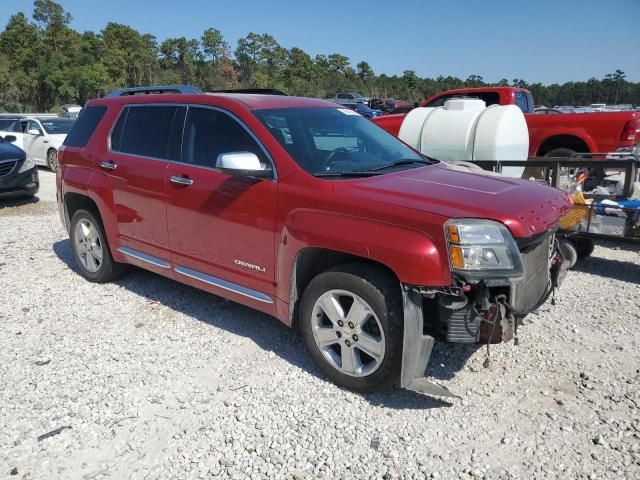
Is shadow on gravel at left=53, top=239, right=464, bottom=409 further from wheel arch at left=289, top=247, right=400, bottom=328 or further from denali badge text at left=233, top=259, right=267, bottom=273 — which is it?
denali badge text at left=233, top=259, right=267, bottom=273

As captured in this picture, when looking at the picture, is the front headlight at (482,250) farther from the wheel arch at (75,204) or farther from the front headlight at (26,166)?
the front headlight at (26,166)

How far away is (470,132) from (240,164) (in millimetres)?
4711

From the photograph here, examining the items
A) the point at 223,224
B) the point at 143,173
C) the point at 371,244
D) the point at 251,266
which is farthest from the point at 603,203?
the point at 143,173

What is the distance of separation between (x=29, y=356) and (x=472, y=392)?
10.4ft

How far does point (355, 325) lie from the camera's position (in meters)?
3.23

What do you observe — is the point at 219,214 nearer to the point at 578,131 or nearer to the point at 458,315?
the point at 458,315

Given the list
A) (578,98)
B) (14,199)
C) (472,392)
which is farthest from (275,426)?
(578,98)

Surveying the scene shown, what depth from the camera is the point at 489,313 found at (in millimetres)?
3025

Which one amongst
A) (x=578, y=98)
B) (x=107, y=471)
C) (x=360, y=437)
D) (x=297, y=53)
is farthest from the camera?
(x=297, y=53)

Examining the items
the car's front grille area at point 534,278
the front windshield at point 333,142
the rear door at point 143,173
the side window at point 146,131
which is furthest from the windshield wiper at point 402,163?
the side window at point 146,131

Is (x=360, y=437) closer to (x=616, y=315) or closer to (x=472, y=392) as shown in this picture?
(x=472, y=392)

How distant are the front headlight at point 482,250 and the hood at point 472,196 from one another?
0.06m

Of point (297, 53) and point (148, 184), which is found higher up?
point (297, 53)

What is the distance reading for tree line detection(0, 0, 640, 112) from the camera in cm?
5466
